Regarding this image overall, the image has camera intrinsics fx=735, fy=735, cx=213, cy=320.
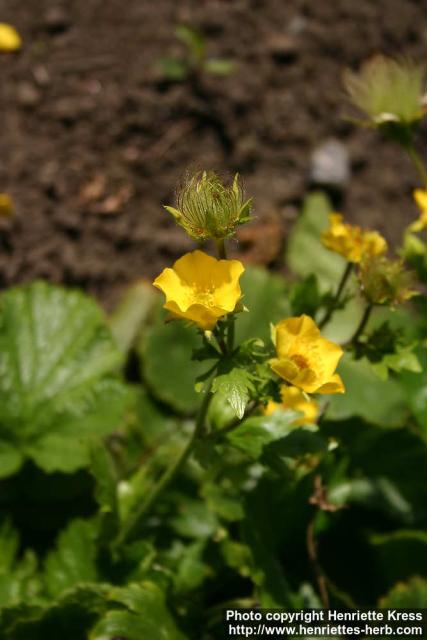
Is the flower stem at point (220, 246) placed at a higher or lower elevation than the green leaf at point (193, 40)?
lower

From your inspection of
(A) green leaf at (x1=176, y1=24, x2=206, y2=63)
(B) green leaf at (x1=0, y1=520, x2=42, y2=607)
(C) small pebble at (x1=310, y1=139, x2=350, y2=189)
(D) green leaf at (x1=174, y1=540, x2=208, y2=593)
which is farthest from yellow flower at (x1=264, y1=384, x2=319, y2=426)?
(A) green leaf at (x1=176, y1=24, x2=206, y2=63)

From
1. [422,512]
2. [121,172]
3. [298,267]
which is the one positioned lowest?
[422,512]

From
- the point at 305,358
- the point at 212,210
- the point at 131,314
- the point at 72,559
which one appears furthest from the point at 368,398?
the point at 212,210

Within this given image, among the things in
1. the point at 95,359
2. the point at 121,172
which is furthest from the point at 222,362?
the point at 121,172

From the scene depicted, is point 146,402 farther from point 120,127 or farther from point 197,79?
point 197,79

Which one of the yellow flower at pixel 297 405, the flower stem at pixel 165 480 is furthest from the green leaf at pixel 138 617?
the yellow flower at pixel 297 405

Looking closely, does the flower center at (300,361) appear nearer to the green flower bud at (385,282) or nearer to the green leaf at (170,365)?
the green flower bud at (385,282)

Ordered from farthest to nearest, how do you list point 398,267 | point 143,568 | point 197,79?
point 197,79
point 143,568
point 398,267

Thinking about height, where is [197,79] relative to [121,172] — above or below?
above
